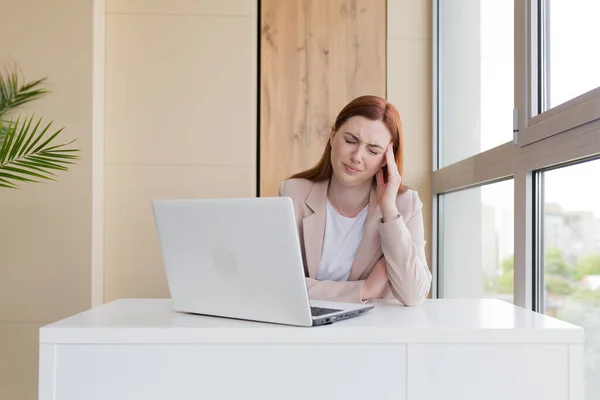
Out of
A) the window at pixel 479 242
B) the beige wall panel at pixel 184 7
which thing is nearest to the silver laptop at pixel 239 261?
the window at pixel 479 242

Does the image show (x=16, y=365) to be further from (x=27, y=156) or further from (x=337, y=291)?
(x=337, y=291)

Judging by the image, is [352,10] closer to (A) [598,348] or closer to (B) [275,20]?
(B) [275,20]

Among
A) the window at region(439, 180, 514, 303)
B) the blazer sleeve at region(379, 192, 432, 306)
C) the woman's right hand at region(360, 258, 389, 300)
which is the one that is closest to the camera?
the blazer sleeve at region(379, 192, 432, 306)

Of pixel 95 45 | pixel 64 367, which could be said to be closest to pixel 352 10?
pixel 95 45

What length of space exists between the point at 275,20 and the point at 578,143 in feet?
7.51

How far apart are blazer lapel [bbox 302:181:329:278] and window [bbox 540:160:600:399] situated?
732 mm

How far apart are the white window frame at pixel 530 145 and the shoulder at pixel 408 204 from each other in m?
0.39

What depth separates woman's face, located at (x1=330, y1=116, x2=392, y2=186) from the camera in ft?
7.31

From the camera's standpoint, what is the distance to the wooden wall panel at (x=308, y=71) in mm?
3816

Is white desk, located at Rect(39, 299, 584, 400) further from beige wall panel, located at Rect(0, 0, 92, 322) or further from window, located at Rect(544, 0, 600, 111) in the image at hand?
beige wall panel, located at Rect(0, 0, 92, 322)

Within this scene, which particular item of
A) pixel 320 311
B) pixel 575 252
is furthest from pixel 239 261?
pixel 575 252

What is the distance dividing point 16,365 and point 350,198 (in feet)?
6.88

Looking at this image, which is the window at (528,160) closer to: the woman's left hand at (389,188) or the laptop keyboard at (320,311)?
the woman's left hand at (389,188)

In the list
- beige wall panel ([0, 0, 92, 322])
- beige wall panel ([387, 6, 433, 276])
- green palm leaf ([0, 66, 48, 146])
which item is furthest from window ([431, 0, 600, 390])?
green palm leaf ([0, 66, 48, 146])
